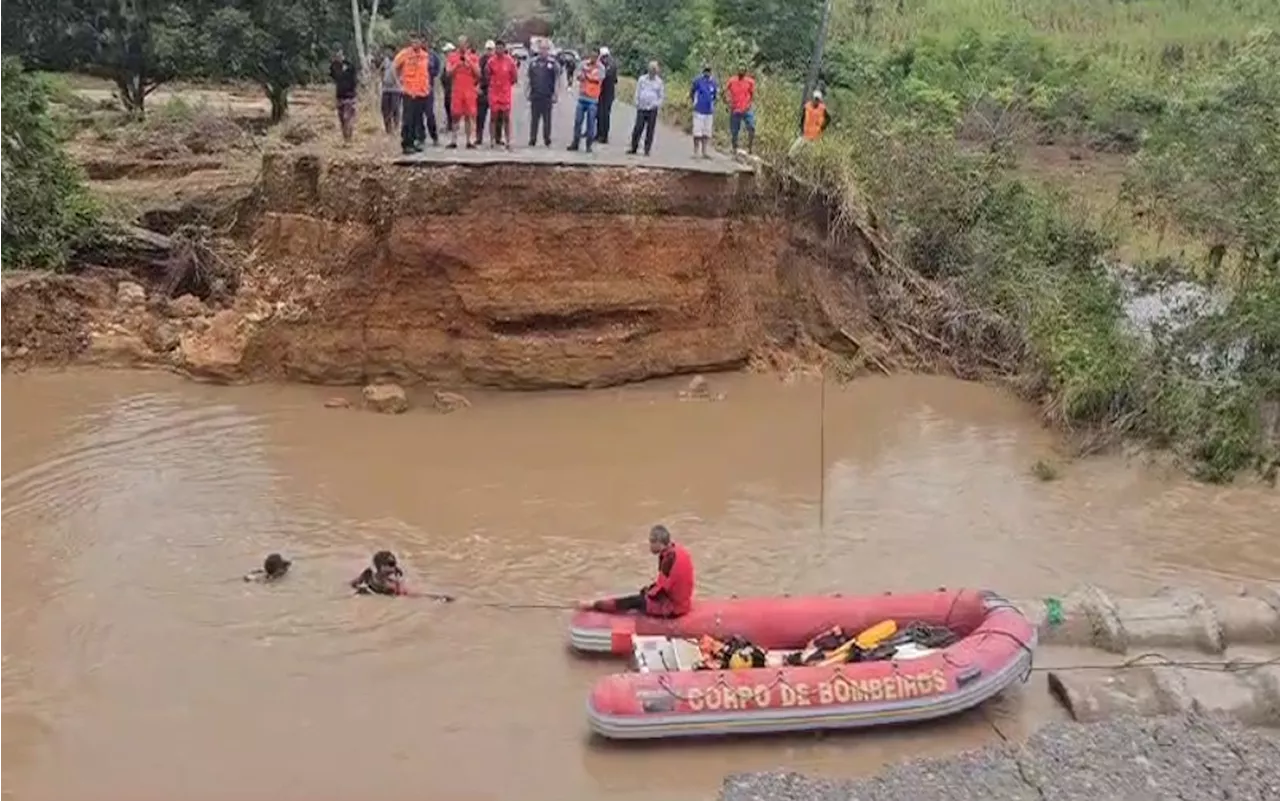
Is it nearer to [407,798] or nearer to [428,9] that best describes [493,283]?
[407,798]

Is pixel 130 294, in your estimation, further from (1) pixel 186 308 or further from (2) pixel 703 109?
(2) pixel 703 109

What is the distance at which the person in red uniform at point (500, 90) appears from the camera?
695 inches

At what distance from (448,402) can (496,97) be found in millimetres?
4046

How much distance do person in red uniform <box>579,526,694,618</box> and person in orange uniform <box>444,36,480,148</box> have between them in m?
8.16

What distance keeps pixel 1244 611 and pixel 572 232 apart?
961 centimetres

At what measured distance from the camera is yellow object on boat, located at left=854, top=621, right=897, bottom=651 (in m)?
11.5

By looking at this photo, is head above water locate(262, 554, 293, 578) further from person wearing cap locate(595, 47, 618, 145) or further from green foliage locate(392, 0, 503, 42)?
green foliage locate(392, 0, 503, 42)

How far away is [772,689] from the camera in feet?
35.0

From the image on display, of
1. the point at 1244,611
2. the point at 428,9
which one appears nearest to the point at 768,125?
the point at 1244,611

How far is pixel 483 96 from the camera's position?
18453 mm

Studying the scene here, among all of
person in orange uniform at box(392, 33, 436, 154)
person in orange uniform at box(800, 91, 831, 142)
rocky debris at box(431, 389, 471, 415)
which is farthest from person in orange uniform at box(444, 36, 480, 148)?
person in orange uniform at box(800, 91, 831, 142)

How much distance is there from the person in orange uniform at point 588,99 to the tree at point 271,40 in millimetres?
12287

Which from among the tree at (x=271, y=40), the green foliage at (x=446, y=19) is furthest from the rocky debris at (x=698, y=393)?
the green foliage at (x=446, y=19)

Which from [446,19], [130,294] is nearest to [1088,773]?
[130,294]
